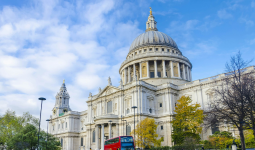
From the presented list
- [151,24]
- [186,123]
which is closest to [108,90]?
[186,123]

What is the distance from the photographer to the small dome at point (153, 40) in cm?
7562

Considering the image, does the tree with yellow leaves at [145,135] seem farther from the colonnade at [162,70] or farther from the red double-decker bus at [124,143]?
the colonnade at [162,70]

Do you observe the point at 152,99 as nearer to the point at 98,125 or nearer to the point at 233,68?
the point at 98,125

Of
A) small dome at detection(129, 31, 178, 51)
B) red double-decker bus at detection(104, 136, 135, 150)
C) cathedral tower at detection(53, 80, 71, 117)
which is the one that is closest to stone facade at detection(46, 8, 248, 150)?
small dome at detection(129, 31, 178, 51)

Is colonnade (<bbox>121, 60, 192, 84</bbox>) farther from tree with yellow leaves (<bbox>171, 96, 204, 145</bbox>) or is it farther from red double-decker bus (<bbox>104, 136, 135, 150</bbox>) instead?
red double-decker bus (<bbox>104, 136, 135, 150</bbox>)

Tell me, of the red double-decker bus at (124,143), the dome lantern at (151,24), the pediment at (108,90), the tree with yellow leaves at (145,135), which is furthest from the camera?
the dome lantern at (151,24)

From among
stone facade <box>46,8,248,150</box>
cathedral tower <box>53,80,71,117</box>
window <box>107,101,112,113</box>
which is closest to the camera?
stone facade <box>46,8,248,150</box>

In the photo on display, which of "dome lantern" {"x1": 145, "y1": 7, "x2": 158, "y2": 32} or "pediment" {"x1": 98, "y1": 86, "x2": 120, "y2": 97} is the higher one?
"dome lantern" {"x1": 145, "y1": 7, "x2": 158, "y2": 32}

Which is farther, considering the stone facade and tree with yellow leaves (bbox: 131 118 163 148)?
the stone facade

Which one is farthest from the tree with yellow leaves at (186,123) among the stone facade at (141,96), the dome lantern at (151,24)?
the dome lantern at (151,24)

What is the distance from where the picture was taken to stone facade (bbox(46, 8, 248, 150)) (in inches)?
2076

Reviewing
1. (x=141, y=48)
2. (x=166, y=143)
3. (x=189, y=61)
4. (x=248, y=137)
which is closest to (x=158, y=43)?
(x=141, y=48)

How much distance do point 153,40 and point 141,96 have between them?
29418 millimetres

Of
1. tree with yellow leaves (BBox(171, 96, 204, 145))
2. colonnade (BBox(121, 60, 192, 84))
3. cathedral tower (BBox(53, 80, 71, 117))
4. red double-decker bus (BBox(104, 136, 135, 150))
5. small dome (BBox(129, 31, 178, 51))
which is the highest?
small dome (BBox(129, 31, 178, 51))
